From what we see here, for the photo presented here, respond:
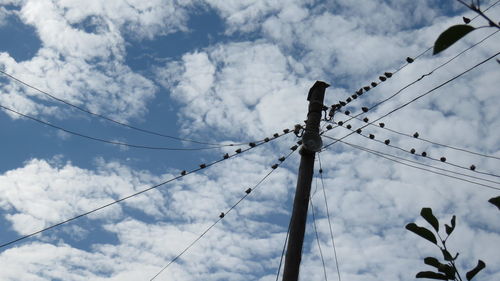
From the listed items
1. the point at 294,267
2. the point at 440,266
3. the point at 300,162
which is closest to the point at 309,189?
the point at 300,162

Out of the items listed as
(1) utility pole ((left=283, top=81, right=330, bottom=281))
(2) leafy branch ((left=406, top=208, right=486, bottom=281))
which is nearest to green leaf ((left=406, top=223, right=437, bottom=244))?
(2) leafy branch ((left=406, top=208, right=486, bottom=281))

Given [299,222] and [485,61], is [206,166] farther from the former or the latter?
[485,61]

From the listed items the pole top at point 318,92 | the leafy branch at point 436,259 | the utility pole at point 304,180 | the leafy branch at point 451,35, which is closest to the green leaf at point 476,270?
the leafy branch at point 436,259

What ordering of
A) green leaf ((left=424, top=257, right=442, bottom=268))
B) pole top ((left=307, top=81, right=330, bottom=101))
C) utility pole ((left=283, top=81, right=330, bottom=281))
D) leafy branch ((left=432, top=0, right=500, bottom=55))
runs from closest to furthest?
leafy branch ((left=432, top=0, right=500, bottom=55)) < green leaf ((left=424, top=257, right=442, bottom=268)) < utility pole ((left=283, top=81, right=330, bottom=281)) < pole top ((left=307, top=81, right=330, bottom=101))

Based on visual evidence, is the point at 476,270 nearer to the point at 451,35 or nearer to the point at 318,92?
the point at 451,35

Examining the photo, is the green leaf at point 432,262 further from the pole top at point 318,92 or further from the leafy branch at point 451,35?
the pole top at point 318,92

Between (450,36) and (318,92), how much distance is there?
206 inches

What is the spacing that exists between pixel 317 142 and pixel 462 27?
15.1 feet

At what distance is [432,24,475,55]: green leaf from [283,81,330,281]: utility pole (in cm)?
405

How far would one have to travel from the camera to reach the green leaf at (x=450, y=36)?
1.27m

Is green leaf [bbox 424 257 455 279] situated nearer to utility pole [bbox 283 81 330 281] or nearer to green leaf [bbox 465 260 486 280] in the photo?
green leaf [bbox 465 260 486 280]

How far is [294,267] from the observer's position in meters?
5.00

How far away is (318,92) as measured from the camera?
6.49 metres

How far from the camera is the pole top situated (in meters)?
6.45
